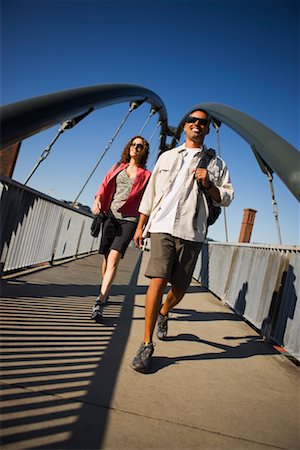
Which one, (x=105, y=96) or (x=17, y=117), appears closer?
(x=17, y=117)

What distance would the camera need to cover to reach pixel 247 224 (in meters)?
15.9

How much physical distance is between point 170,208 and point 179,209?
2.8 inches

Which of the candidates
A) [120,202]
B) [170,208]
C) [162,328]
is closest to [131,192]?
[120,202]

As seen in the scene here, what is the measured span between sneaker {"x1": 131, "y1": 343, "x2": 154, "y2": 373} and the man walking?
31 millimetres

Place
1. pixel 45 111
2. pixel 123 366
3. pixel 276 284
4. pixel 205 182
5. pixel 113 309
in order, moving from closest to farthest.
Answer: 1. pixel 45 111
2. pixel 123 366
3. pixel 205 182
4. pixel 276 284
5. pixel 113 309

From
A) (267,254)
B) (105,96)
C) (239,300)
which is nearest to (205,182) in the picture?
(105,96)

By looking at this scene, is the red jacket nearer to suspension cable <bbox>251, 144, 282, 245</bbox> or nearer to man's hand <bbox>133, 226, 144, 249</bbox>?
man's hand <bbox>133, 226, 144, 249</bbox>

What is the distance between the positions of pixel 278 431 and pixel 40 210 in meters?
3.95

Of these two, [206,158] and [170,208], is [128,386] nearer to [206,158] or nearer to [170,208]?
[170,208]

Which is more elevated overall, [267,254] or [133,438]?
[267,254]

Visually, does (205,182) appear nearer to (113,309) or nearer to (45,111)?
(45,111)

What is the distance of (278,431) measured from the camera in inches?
65.2

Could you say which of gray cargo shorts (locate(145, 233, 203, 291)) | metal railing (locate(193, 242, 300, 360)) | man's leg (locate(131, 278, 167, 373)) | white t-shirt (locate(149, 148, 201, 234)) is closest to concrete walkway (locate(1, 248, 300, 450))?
man's leg (locate(131, 278, 167, 373))

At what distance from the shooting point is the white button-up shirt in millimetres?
2473
